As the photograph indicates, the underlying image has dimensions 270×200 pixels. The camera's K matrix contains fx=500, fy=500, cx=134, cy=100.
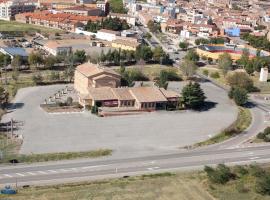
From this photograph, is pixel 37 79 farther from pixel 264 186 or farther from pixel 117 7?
pixel 117 7

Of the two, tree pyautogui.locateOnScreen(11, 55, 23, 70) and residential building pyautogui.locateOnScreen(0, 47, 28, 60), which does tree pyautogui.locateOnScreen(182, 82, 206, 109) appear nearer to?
tree pyautogui.locateOnScreen(11, 55, 23, 70)

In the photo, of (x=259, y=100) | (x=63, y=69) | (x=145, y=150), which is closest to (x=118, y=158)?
(x=145, y=150)

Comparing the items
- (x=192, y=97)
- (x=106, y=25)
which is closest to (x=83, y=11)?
(x=106, y=25)

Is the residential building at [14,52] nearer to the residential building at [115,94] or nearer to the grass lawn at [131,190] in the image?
the residential building at [115,94]

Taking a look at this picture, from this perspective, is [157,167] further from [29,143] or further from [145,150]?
[29,143]

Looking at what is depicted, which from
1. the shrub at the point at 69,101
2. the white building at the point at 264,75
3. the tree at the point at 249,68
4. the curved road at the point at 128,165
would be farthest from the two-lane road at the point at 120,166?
the tree at the point at 249,68

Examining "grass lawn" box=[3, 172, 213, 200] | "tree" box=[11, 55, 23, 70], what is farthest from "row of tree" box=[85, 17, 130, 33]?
"grass lawn" box=[3, 172, 213, 200]
